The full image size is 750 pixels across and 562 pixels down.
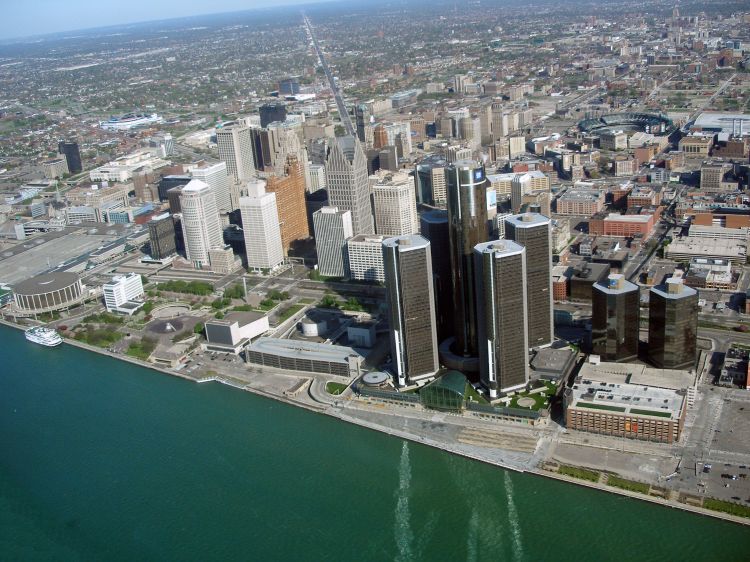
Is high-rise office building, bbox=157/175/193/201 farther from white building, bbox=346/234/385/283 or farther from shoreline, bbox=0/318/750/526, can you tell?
shoreline, bbox=0/318/750/526

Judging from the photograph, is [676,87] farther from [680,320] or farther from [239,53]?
[239,53]

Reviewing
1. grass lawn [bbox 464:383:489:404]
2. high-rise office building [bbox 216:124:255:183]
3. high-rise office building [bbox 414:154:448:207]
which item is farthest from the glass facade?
high-rise office building [bbox 216:124:255:183]

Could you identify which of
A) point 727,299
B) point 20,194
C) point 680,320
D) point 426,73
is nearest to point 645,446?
point 680,320

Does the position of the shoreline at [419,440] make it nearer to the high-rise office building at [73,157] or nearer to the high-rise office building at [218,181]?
the high-rise office building at [218,181]

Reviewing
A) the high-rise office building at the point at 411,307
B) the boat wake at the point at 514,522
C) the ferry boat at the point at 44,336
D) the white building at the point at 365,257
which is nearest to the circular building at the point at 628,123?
the white building at the point at 365,257

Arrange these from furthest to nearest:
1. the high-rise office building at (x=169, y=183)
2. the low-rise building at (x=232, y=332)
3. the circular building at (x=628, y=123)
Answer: the circular building at (x=628, y=123)
the high-rise office building at (x=169, y=183)
the low-rise building at (x=232, y=332)
